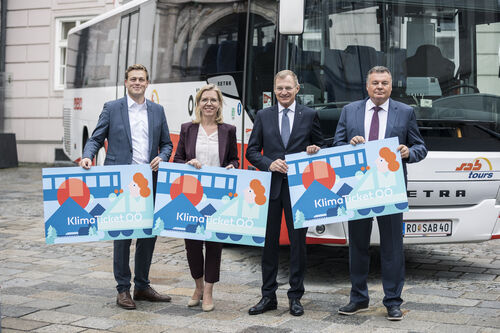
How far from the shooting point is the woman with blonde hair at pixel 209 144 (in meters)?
6.04

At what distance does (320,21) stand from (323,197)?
194 centimetres

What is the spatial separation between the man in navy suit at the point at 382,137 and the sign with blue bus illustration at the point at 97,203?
1.46 meters

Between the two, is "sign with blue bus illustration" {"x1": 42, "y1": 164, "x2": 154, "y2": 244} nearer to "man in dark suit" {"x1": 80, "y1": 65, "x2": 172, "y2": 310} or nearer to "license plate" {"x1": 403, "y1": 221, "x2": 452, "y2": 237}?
"man in dark suit" {"x1": 80, "y1": 65, "x2": 172, "y2": 310}

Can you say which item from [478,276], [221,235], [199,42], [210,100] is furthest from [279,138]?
[199,42]

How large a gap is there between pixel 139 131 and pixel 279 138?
1.06m

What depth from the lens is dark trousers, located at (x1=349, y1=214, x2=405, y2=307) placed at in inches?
231

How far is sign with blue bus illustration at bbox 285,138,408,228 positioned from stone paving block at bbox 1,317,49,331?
1.86 m

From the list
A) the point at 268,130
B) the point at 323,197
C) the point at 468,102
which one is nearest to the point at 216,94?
the point at 268,130

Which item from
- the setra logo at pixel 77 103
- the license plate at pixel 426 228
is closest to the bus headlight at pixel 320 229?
the license plate at pixel 426 228

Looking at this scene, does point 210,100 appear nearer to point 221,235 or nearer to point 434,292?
point 221,235

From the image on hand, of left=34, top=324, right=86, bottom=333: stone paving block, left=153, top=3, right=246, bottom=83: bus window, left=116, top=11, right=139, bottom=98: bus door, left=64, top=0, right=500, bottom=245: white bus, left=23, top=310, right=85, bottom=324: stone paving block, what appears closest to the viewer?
left=34, top=324, right=86, bottom=333: stone paving block

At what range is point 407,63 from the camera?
715 centimetres

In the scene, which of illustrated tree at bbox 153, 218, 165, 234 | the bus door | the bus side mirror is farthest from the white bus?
the bus door

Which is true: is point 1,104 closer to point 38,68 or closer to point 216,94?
point 38,68
